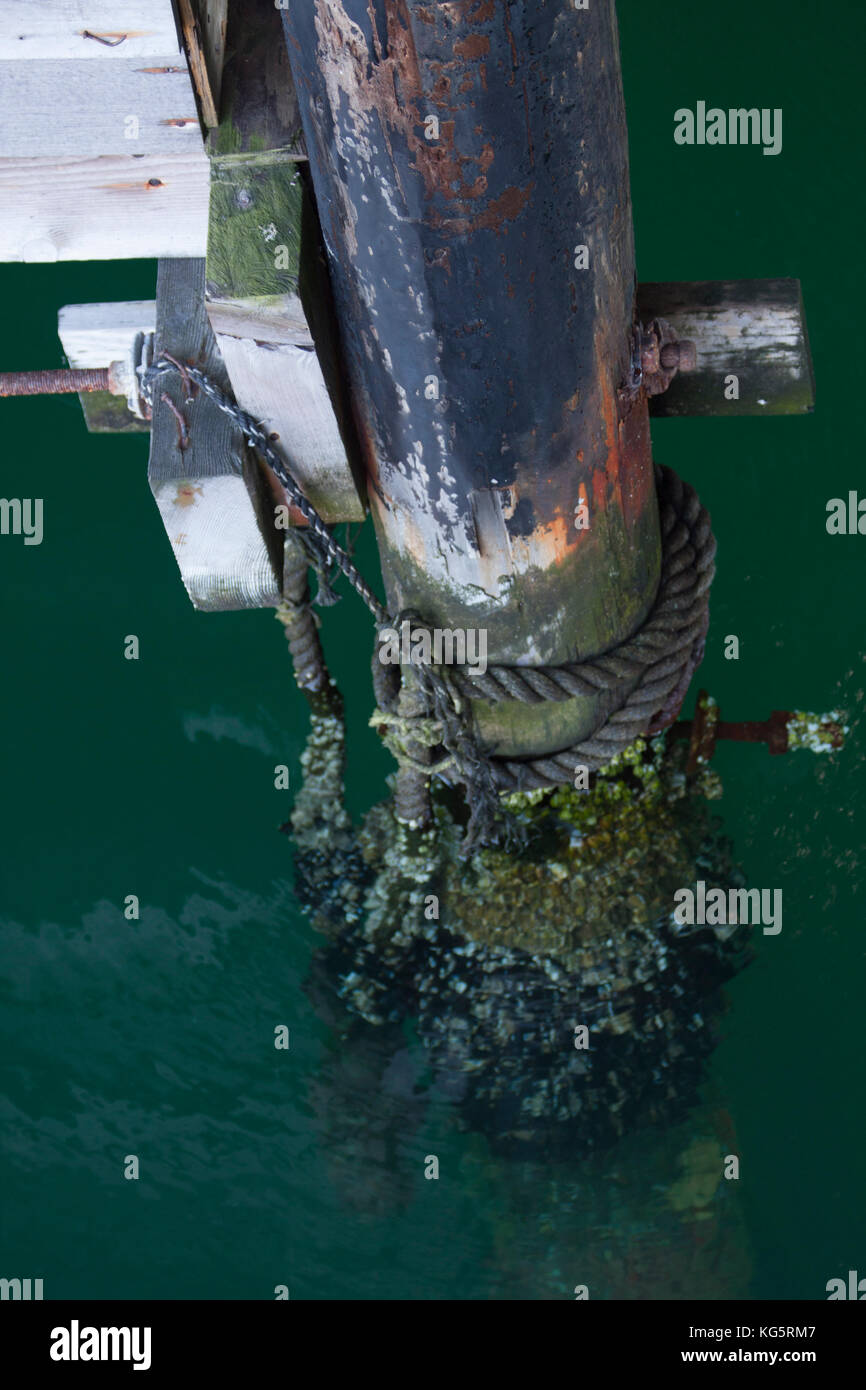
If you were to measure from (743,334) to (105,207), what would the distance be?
3.41ft

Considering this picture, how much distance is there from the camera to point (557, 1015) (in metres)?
2.96

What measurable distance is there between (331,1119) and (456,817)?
2.91 feet

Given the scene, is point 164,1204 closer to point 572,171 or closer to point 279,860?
point 279,860

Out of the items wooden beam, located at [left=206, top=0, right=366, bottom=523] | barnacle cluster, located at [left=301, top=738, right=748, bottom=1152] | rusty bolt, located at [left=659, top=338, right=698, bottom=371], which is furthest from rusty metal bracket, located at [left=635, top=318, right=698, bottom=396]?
barnacle cluster, located at [left=301, top=738, right=748, bottom=1152]

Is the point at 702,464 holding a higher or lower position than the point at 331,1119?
higher

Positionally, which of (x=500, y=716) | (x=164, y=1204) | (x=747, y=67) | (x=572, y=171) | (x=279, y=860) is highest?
(x=747, y=67)

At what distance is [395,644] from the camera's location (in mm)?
2154

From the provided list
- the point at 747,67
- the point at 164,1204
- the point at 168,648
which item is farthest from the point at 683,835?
the point at 747,67

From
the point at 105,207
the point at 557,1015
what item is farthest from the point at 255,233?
the point at 557,1015

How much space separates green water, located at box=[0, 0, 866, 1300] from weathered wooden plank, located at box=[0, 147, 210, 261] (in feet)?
5.47

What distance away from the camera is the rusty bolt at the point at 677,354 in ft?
6.30

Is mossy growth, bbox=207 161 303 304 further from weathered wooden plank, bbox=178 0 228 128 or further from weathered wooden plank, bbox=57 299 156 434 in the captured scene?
weathered wooden plank, bbox=57 299 156 434

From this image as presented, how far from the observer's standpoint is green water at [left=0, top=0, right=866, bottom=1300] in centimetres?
316

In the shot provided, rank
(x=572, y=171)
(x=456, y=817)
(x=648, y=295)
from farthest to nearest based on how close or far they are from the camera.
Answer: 1. (x=456, y=817)
2. (x=648, y=295)
3. (x=572, y=171)
